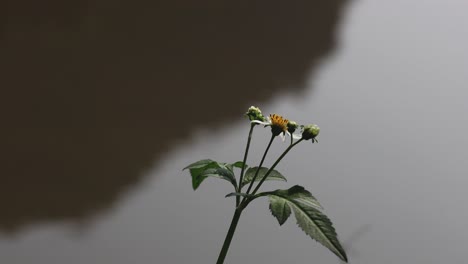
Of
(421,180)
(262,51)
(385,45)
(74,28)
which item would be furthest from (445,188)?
(74,28)

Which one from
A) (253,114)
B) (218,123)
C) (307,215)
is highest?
(218,123)

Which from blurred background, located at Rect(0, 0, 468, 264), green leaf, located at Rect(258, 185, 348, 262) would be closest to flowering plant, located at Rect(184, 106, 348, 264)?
green leaf, located at Rect(258, 185, 348, 262)

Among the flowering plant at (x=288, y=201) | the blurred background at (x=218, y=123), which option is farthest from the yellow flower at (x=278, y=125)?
the blurred background at (x=218, y=123)

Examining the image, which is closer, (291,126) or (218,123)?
(291,126)

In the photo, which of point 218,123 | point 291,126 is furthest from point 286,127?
point 218,123

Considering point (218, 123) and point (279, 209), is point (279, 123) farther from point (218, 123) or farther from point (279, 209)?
point (218, 123)

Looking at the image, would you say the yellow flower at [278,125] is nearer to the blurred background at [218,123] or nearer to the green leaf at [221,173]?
the green leaf at [221,173]

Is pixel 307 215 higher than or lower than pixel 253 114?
lower
